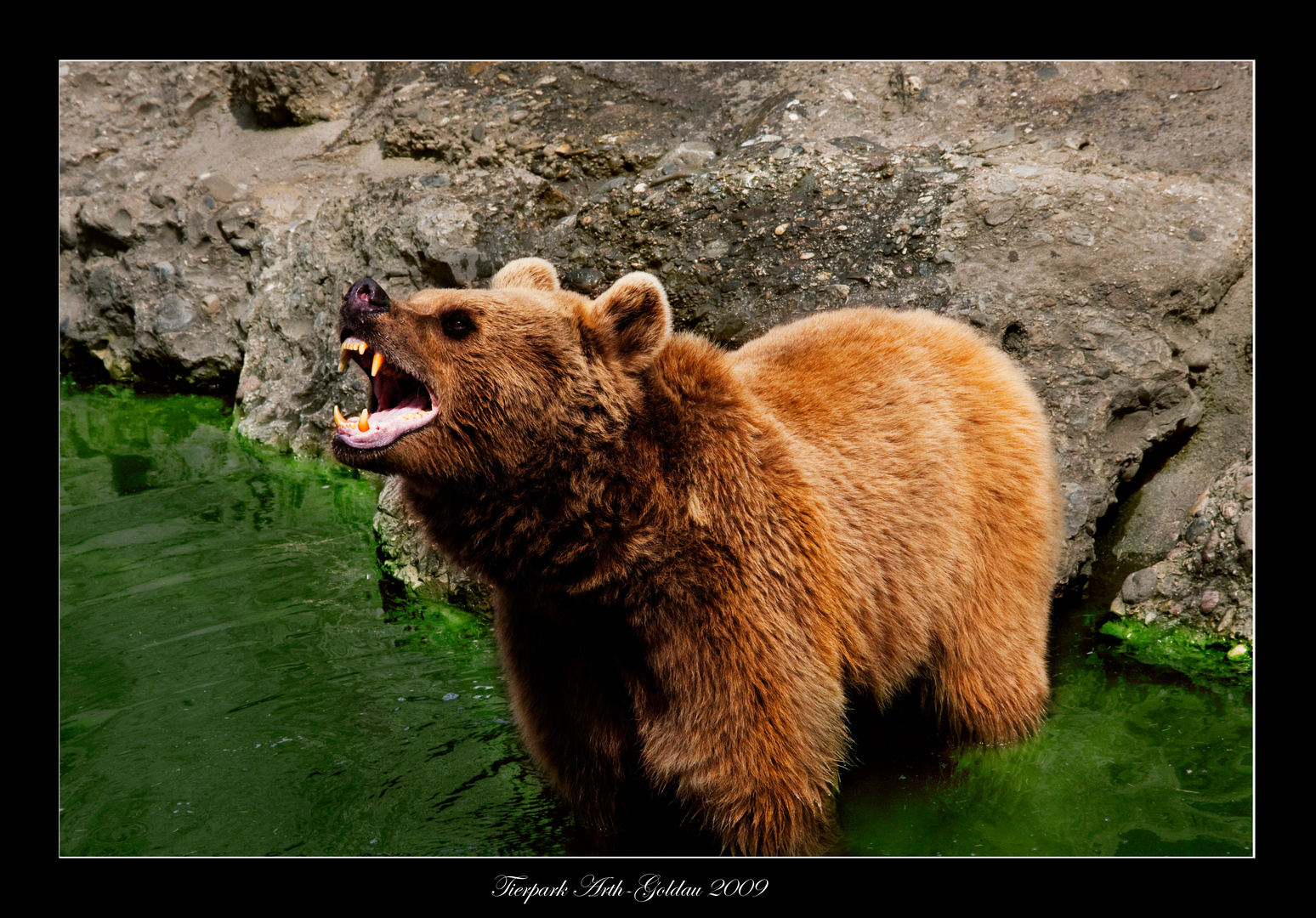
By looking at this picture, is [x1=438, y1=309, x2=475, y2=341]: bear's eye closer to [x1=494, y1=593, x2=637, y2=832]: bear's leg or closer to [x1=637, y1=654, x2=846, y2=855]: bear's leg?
[x1=494, y1=593, x2=637, y2=832]: bear's leg

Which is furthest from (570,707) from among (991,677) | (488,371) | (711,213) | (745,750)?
(711,213)

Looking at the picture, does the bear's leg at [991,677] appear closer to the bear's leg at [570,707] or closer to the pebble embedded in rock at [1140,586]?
the pebble embedded in rock at [1140,586]

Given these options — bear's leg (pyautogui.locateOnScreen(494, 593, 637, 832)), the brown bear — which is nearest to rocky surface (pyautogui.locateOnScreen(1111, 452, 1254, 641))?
the brown bear

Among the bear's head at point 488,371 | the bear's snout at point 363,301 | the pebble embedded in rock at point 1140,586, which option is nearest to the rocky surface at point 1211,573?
the pebble embedded in rock at point 1140,586

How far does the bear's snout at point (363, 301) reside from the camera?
342cm

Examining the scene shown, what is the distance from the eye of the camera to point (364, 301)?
3.43 m

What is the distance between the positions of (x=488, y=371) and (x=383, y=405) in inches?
16.6

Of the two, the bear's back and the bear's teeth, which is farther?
the bear's back

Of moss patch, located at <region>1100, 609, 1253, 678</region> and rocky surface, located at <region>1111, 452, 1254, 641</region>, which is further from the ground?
rocky surface, located at <region>1111, 452, 1254, 641</region>

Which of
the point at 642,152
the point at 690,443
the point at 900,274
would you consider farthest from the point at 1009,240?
the point at 690,443

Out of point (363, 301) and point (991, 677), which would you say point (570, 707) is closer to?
point (363, 301)

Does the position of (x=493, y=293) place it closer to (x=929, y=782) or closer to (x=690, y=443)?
(x=690, y=443)

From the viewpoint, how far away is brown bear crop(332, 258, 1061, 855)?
11.5 feet

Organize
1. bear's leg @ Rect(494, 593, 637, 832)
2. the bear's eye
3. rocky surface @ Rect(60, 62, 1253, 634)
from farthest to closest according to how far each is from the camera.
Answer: rocky surface @ Rect(60, 62, 1253, 634) < bear's leg @ Rect(494, 593, 637, 832) < the bear's eye
